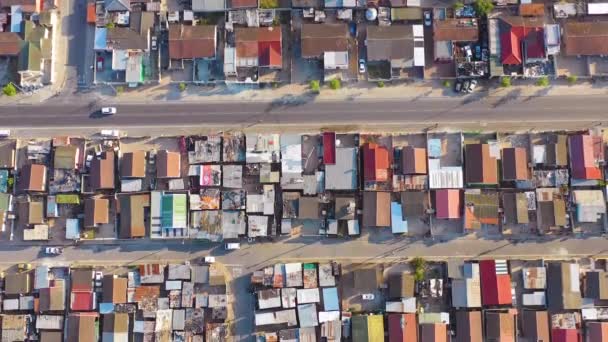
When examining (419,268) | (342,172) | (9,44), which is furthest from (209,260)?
(9,44)

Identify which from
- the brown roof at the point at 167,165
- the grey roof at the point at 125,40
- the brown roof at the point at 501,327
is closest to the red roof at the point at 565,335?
the brown roof at the point at 501,327

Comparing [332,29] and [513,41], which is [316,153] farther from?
[513,41]

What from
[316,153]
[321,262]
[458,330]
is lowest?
[458,330]

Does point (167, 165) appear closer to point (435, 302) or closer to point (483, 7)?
point (435, 302)

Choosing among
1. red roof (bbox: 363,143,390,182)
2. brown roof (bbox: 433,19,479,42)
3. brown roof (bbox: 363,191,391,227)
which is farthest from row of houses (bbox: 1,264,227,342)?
brown roof (bbox: 433,19,479,42)

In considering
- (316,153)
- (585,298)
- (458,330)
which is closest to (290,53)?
(316,153)

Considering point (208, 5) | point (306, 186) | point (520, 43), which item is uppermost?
point (208, 5)

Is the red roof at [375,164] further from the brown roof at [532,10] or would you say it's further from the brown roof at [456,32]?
the brown roof at [532,10]
